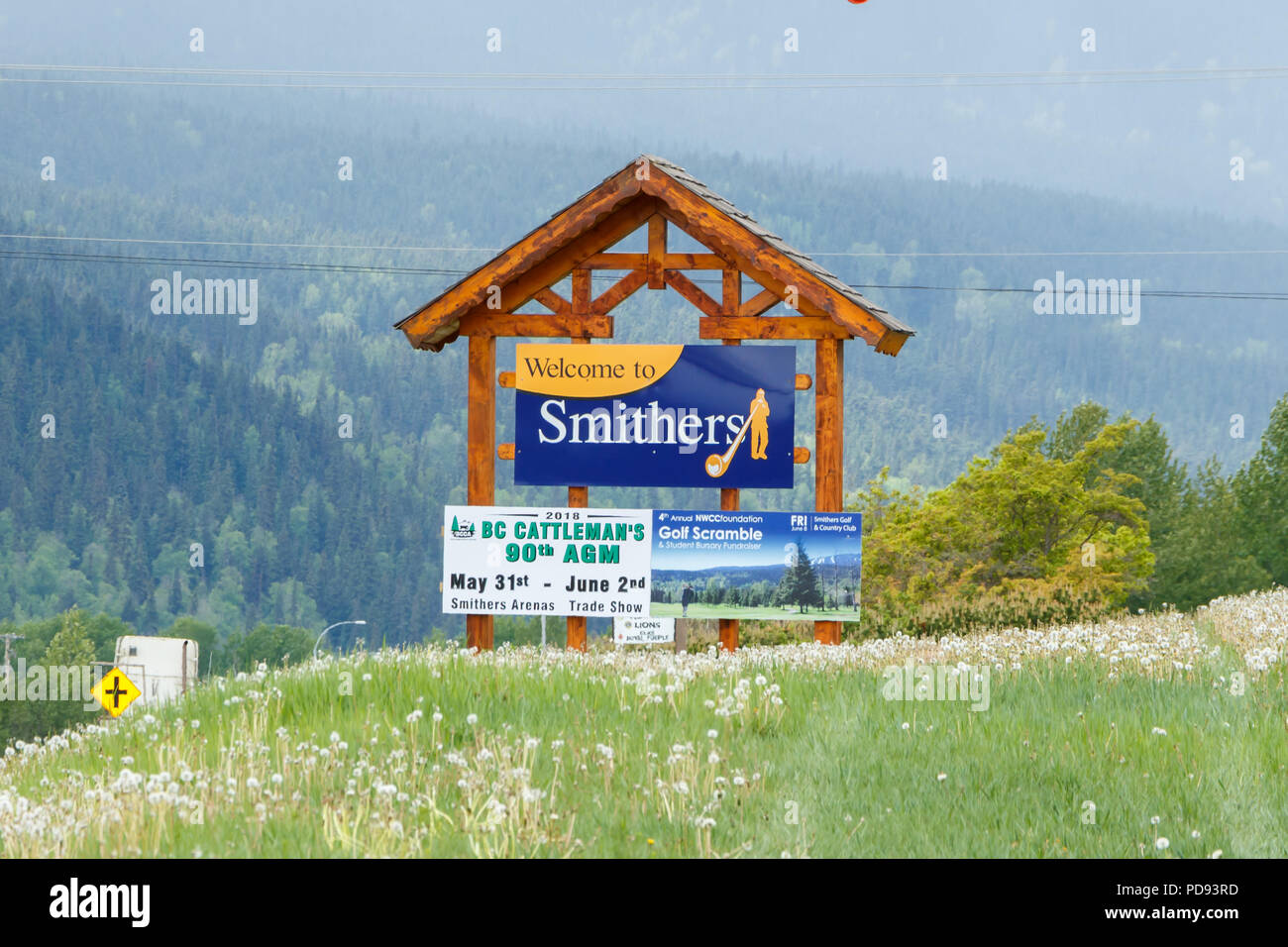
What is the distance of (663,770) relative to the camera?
24.2ft

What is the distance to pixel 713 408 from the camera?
54.7ft

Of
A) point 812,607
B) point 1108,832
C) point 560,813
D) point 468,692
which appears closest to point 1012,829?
point 1108,832

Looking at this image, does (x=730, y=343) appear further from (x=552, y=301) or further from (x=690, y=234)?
(x=552, y=301)

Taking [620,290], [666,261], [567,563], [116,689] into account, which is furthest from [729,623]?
[116,689]

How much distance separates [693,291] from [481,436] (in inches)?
139

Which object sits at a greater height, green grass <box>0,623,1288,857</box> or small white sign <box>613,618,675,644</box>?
green grass <box>0,623,1288,857</box>

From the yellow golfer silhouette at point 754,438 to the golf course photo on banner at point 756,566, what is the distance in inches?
26.7

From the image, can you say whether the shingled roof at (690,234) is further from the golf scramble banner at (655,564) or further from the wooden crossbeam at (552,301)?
the golf scramble banner at (655,564)

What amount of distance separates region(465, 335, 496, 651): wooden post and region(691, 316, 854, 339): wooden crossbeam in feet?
9.92

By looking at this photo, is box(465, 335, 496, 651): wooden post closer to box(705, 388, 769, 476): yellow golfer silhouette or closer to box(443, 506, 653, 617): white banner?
box(443, 506, 653, 617): white banner

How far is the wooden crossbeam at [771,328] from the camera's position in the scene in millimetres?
16250

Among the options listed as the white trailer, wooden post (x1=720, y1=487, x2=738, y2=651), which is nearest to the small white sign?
wooden post (x1=720, y1=487, x2=738, y2=651)

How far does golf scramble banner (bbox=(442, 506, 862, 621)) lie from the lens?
16.2 meters

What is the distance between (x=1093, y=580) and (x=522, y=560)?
23.7 metres
